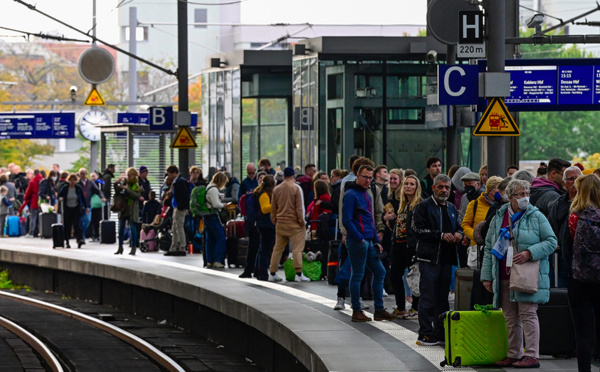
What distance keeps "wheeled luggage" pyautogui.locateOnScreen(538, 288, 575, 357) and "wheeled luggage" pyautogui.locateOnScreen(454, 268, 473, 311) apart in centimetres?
99

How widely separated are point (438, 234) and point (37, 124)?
45.4 meters

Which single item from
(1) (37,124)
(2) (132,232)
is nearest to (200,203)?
(2) (132,232)

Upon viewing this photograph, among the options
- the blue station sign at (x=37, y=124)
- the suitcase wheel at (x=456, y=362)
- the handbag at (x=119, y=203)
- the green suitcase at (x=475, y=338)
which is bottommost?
the suitcase wheel at (x=456, y=362)

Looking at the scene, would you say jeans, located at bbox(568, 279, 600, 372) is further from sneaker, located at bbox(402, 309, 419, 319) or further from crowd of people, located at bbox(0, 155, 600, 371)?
sneaker, located at bbox(402, 309, 419, 319)

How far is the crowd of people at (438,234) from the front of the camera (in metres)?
10.2

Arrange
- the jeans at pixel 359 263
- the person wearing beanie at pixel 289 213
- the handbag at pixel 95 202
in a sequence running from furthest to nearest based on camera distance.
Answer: the handbag at pixel 95 202 < the person wearing beanie at pixel 289 213 < the jeans at pixel 359 263

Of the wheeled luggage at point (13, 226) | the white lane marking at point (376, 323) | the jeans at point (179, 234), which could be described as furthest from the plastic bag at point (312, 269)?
the wheeled luggage at point (13, 226)

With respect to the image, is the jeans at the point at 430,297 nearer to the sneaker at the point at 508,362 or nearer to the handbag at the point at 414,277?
the handbag at the point at 414,277

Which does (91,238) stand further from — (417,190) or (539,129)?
(539,129)

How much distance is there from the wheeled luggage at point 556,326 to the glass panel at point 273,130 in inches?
987

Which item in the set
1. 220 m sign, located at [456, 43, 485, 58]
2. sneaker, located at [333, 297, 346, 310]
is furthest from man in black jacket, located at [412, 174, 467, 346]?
sneaker, located at [333, 297, 346, 310]

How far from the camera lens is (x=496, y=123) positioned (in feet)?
46.1

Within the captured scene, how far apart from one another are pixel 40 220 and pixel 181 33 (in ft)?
30.4

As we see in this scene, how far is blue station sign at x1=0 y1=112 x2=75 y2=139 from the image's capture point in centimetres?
5544
